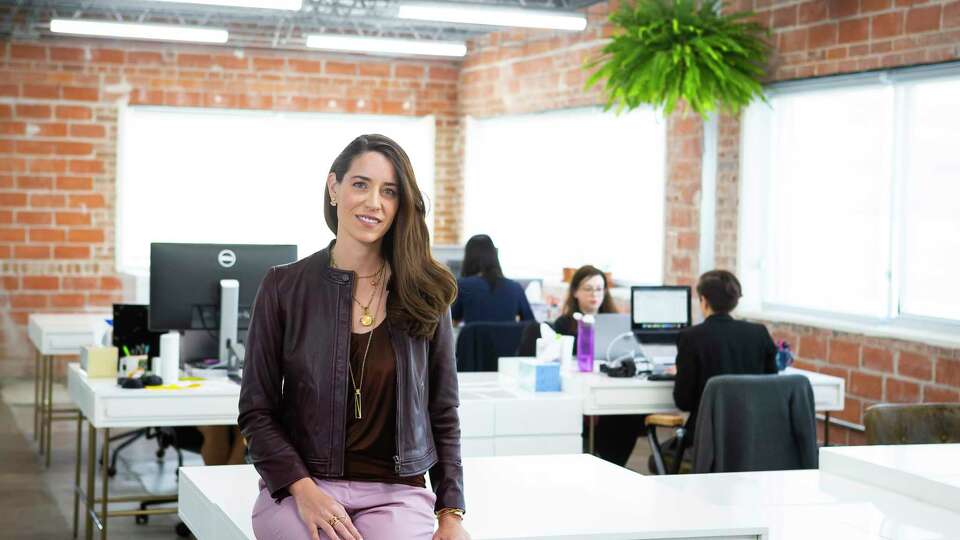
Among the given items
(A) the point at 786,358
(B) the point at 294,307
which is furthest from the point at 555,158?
(B) the point at 294,307

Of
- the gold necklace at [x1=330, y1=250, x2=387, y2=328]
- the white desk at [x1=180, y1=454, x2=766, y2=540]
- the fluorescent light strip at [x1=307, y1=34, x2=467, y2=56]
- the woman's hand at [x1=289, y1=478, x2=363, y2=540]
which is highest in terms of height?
the fluorescent light strip at [x1=307, y1=34, x2=467, y2=56]

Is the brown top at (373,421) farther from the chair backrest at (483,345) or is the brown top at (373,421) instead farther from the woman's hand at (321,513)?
the chair backrest at (483,345)

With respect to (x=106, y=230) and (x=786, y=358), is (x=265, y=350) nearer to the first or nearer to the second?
(x=786, y=358)

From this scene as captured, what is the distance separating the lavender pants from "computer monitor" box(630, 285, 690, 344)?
414cm

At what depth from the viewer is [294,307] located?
2467mm

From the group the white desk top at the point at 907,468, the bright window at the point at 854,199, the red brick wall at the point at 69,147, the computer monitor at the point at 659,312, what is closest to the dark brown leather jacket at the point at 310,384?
the white desk top at the point at 907,468

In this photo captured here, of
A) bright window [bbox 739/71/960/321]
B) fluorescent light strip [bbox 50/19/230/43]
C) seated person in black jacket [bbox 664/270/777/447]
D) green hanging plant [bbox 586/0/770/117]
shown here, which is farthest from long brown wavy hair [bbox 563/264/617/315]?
fluorescent light strip [bbox 50/19/230/43]

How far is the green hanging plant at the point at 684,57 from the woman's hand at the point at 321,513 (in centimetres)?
566

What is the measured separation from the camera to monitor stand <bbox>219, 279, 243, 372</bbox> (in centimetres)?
538

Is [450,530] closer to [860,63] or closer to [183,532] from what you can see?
[183,532]

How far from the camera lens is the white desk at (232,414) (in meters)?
5.05

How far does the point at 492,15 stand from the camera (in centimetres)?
935

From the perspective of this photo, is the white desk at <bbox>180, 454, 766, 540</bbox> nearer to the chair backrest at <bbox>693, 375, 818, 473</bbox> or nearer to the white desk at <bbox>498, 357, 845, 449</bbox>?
the chair backrest at <bbox>693, 375, 818, 473</bbox>

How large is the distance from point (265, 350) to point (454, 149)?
10.5m
